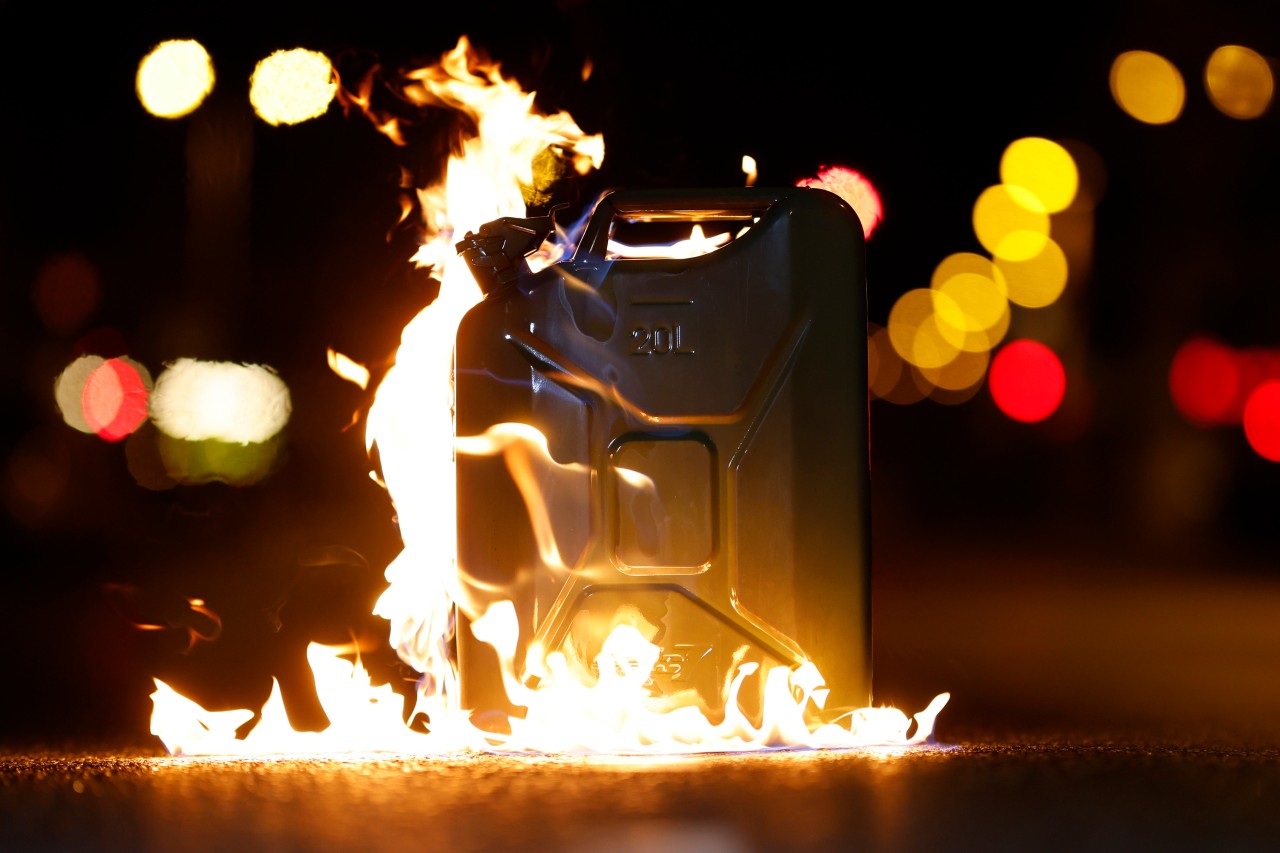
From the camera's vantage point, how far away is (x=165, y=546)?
9.57 meters

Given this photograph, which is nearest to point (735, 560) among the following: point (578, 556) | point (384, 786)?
point (578, 556)

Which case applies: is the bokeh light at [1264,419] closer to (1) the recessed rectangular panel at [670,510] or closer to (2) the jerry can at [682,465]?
(2) the jerry can at [682,465]

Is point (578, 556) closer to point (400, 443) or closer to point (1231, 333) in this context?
point (400, 443)

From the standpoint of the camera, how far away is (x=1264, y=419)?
21062 millimetres

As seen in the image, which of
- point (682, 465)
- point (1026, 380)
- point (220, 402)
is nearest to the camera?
point (682, 465)

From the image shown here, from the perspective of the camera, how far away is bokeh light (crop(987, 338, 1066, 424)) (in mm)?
26453

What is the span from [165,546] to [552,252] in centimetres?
763

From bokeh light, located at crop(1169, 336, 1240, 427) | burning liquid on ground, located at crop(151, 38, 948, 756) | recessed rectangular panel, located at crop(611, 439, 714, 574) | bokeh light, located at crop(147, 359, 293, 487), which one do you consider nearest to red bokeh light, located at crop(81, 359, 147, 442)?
bokeh light, located at crop(147, 359, 293, 487)

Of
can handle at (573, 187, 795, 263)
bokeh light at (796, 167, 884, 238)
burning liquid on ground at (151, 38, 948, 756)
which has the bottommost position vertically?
burning liquid on ground at (151, 38, 948, 756)

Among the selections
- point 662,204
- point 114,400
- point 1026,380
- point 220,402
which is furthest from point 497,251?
point 1026,380

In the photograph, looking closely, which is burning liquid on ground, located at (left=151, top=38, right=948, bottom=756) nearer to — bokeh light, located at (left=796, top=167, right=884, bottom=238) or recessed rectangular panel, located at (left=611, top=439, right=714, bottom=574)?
recessed rectangular panel, located at (left=611, top=439, right=714, bottom=574)

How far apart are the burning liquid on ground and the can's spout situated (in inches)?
4.0

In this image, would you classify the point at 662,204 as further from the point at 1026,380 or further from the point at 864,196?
the point at 1026,380

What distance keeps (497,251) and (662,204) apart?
0.34m
